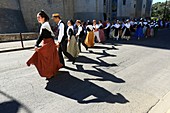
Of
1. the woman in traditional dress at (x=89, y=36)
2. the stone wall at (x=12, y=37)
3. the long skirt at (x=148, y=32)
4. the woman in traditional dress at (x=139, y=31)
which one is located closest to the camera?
the woman in traditional dress at (x=89, y=36)

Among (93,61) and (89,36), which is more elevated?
(89,36)

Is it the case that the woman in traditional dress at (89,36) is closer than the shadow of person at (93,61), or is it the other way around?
the shadow of person at (93,61)

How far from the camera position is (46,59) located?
181 inches

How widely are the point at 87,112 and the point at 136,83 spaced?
2.00m

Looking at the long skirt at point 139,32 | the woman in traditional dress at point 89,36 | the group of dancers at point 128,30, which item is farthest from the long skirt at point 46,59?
the long skirt at point 139,32

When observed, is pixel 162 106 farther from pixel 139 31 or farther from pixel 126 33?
pixel 139 31

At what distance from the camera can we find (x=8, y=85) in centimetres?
439

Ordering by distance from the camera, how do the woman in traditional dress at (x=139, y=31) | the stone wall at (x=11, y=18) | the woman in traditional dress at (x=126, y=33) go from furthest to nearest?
the stone wall at (x=11, y=18), the woman in traditional dress at (x=139, y=31), the woman in traditional dress at (x=126, y=33)

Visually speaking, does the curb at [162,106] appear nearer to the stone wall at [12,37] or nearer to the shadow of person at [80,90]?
the shadow of person at [80,90]

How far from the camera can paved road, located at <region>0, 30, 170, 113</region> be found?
3385 millimetres

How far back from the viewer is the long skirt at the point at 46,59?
4453 millimetres

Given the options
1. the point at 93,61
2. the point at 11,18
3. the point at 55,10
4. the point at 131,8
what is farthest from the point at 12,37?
the point at 131,8

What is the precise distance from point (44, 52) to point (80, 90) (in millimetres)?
1481

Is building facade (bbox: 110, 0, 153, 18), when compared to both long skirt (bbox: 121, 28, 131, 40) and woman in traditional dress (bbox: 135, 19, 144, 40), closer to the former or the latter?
woman in traditional dress (bbox: 135, 19, 144, 40)
